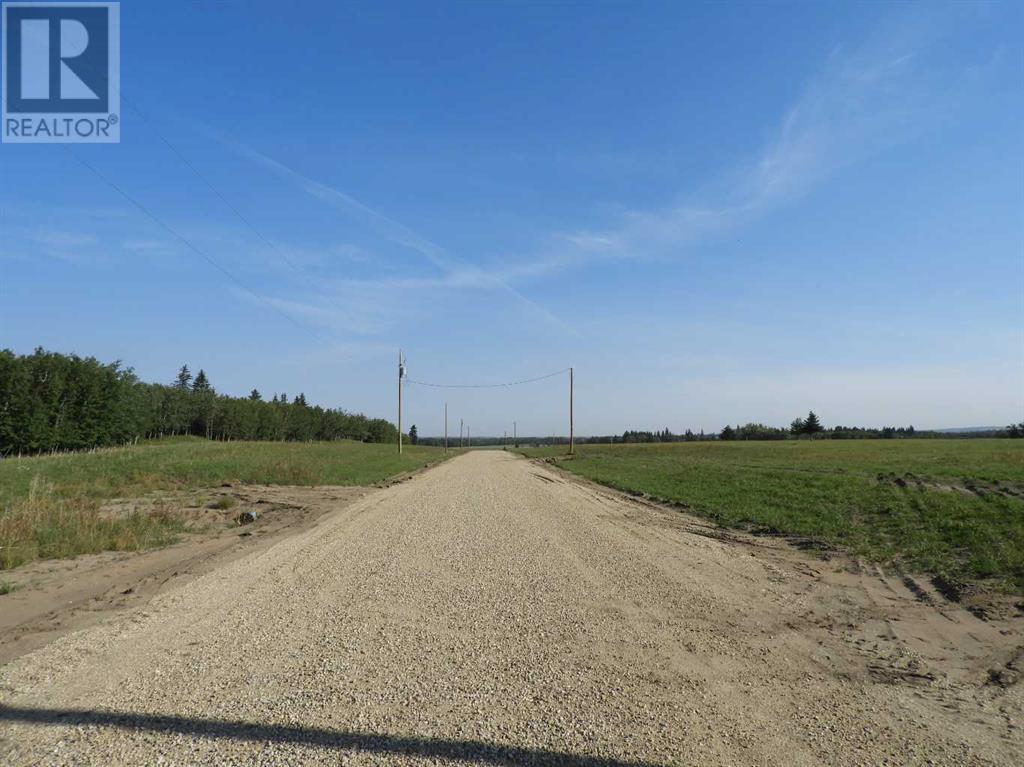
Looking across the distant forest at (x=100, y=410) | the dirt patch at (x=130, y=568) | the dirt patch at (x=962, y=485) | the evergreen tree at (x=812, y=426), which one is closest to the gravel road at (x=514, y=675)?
the dirt patch at (x=130, y=568)

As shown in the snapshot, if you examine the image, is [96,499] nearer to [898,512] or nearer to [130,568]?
[130,568]

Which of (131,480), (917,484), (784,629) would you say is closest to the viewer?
(784,629)

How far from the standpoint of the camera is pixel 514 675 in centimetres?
513

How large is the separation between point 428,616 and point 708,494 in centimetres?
1613

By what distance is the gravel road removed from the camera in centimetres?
398

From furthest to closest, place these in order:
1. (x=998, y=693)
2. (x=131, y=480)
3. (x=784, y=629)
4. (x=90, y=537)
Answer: (x=131, y=480) → (x=90, y=537) → (x=784, y=629) → (x=998, y=693)

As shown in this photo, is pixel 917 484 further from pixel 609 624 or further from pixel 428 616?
pixel 428 616

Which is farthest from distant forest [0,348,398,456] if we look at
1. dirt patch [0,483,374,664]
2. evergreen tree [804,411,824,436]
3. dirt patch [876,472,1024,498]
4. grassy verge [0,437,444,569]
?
evergreen tree [804,411,824,436]

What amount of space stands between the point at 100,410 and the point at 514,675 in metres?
84.8

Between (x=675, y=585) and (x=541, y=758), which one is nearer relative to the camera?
(x=541, y=758)

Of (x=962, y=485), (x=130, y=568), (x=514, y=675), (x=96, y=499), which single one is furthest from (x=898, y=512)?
(x=96, y=499)

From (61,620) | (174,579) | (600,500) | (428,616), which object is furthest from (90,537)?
(600,500)

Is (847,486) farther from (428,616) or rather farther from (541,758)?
(541,758)

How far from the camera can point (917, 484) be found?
18.4 meters
